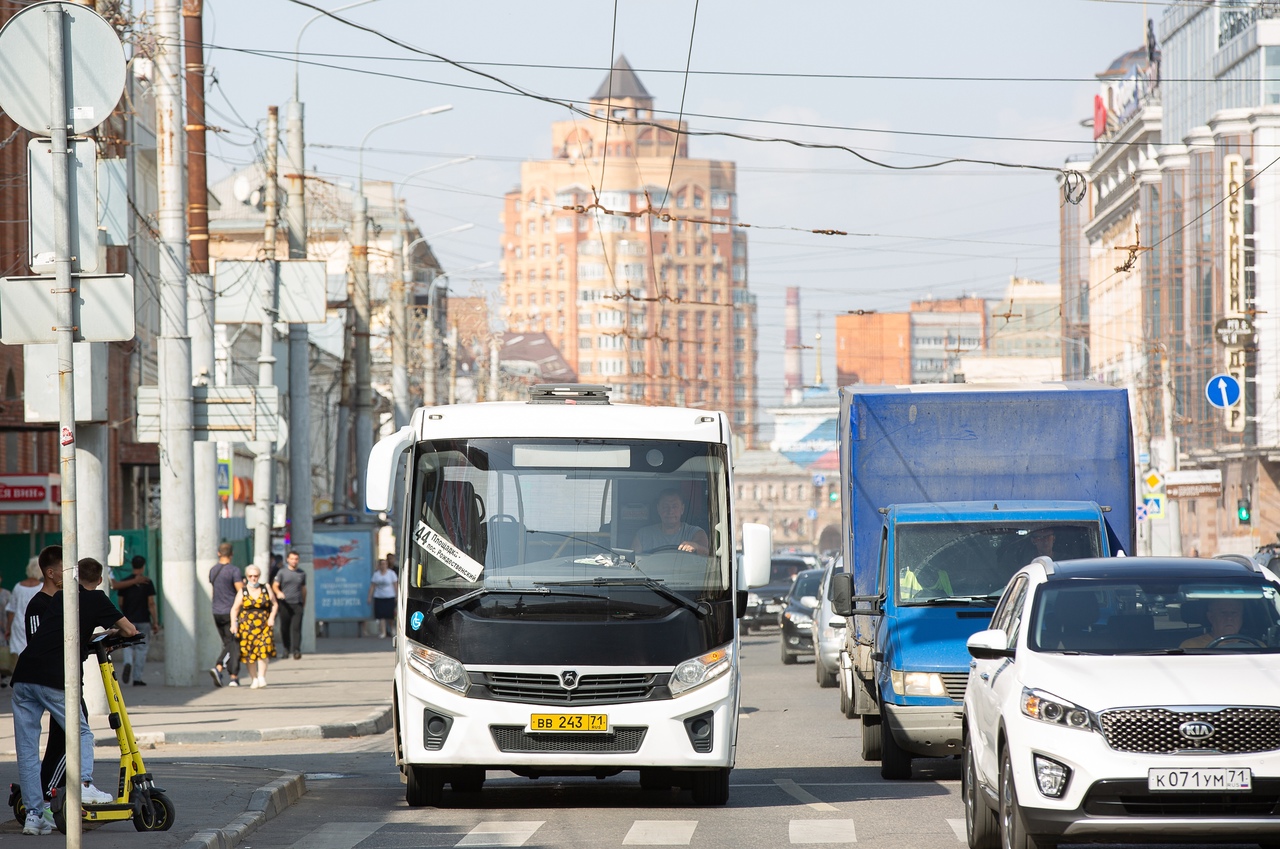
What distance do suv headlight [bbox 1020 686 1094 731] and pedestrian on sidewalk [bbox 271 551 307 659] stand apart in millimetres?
21068

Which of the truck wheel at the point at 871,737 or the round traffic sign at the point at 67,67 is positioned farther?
the truck wheel at the point at 871,737

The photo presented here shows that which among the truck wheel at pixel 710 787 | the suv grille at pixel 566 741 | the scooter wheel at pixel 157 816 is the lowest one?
the truck wheel at pixel 710 787

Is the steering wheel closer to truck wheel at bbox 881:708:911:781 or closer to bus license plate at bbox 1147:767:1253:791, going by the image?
bus license plate at bbox 1147:767:1253:791

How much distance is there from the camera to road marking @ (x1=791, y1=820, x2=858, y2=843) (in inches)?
429

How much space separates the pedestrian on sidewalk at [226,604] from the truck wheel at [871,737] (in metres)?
11.8

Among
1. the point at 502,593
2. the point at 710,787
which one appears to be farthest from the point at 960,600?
the point at 502,593

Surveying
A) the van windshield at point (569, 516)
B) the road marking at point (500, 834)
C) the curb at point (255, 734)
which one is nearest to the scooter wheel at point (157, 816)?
the road marking at point (500, 834)

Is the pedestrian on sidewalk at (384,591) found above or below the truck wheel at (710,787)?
below

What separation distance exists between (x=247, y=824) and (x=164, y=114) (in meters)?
13.5

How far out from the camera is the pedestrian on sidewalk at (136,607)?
25.6m

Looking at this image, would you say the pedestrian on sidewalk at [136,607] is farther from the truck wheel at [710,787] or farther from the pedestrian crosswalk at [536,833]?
the pedestrian crosswalk at [536,833]

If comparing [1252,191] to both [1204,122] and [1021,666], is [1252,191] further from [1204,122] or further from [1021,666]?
[1021,666]

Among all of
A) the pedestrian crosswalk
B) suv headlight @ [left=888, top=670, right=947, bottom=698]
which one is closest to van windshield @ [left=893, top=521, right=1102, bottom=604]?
suv headlight @ [left=888, top=670, right=947, bottom=698]

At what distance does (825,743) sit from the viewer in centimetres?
1808
